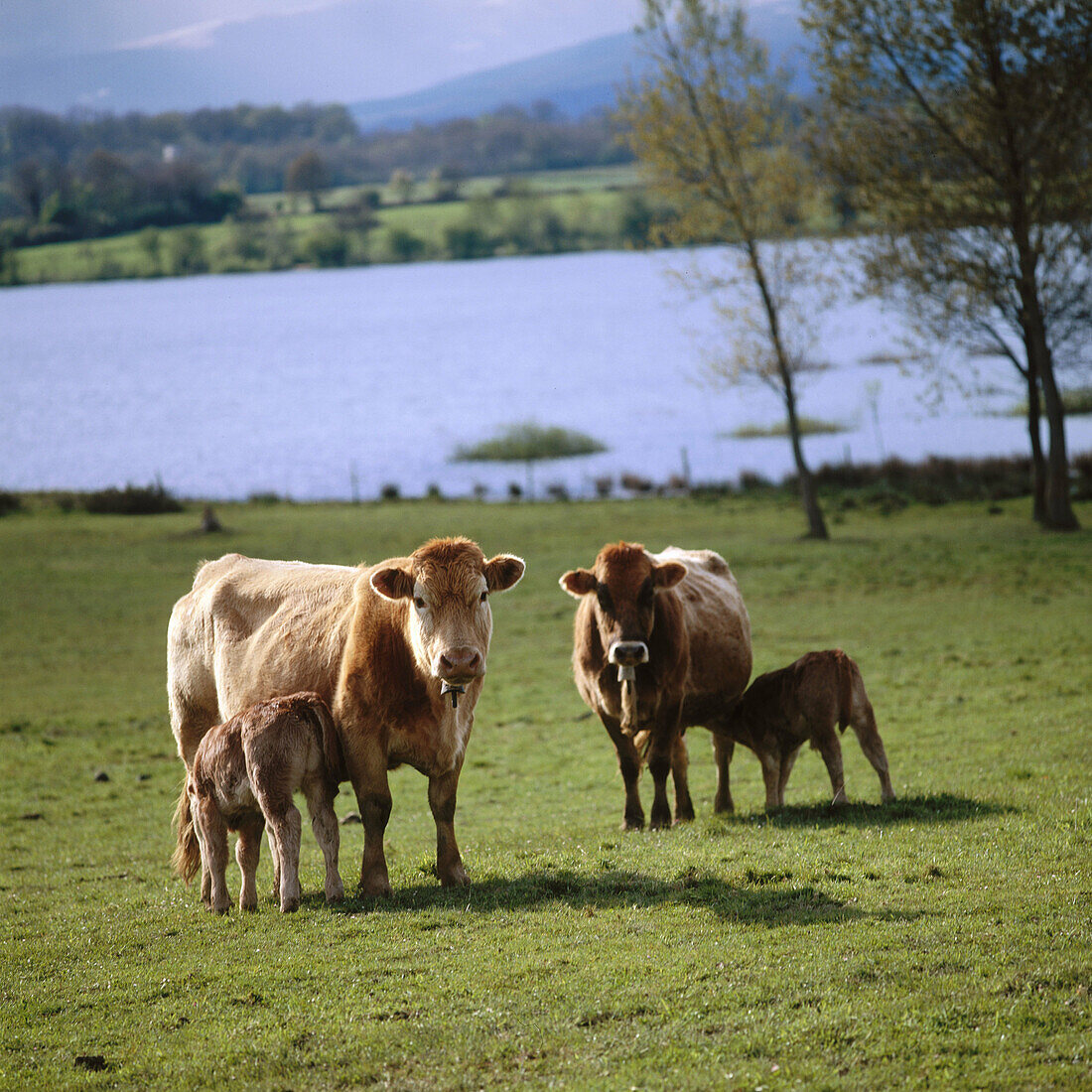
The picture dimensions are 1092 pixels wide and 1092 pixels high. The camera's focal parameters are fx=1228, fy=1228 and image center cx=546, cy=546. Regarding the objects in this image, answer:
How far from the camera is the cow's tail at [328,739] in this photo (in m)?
8.01

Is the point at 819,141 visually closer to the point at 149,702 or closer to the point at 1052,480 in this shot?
the point at 1052,480

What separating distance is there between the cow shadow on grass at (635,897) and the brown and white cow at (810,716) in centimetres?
244

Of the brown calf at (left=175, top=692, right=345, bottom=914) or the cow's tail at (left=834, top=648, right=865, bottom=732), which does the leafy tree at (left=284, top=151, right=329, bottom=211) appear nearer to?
the cow's tail at (left=834, top=648, right=865, bottom=732)

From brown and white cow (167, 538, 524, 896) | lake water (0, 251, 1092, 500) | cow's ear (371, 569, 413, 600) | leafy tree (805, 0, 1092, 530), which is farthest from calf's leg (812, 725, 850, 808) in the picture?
lake water (0, 251, 1092, 500)

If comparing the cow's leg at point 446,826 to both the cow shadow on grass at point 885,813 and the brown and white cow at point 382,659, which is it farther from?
the cow shadow on grass at point 885,813

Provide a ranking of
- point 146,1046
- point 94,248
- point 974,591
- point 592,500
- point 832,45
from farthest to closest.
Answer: point 94,248, point 592,500, point 832,45, point 974,591, point 146,1046

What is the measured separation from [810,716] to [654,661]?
4.42 feet

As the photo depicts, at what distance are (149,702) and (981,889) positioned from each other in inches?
593

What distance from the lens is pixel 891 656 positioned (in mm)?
19141

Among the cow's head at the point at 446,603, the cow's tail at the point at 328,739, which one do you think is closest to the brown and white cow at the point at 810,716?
the cow's head at the point at 446,603

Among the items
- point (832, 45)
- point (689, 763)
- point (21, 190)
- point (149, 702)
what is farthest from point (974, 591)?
point (21, 190)

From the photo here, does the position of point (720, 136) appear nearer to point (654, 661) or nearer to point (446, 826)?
point (654, 661)

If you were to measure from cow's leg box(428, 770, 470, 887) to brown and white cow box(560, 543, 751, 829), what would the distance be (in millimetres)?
1789

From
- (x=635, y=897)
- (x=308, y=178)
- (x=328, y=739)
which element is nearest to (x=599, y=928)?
(x=635, y=897)
